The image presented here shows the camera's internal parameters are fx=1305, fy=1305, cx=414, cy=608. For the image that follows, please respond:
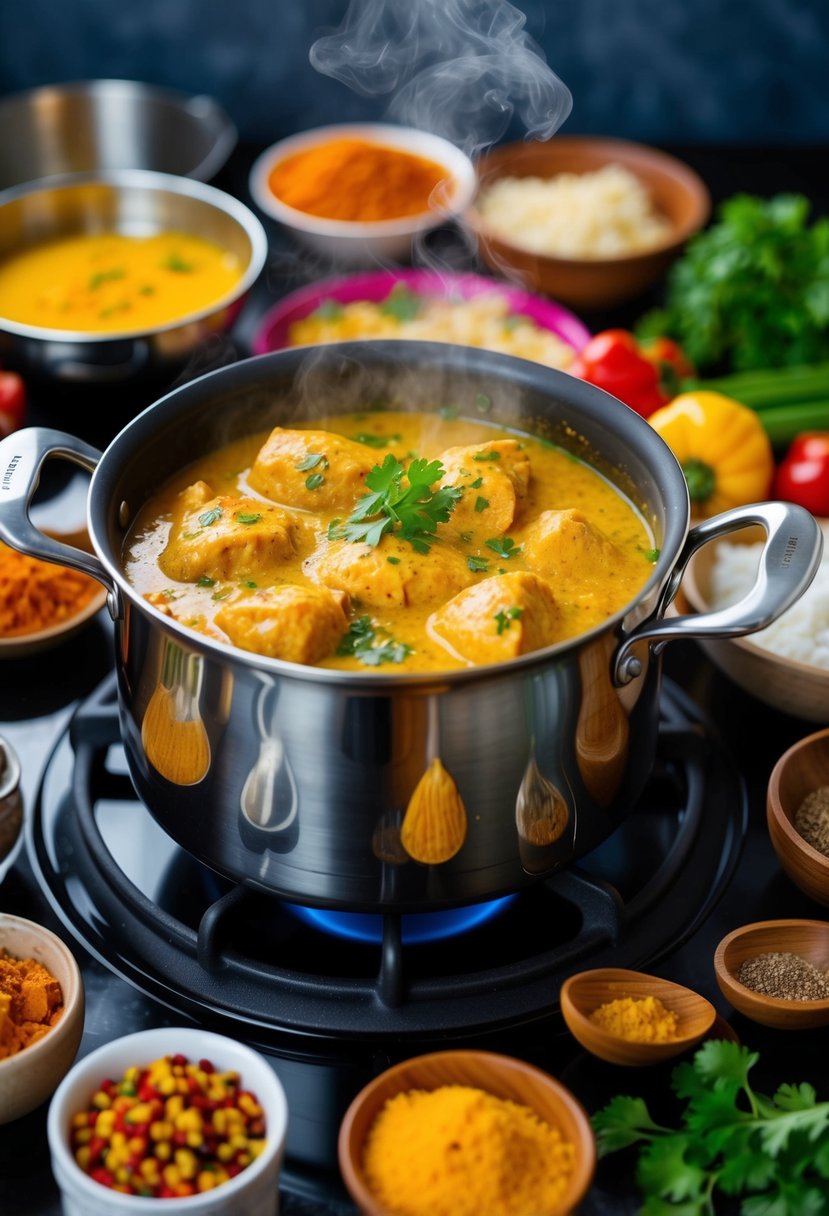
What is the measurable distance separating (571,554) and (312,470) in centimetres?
49

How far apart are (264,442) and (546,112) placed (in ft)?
8.99

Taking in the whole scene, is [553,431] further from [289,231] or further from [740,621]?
[289,231]

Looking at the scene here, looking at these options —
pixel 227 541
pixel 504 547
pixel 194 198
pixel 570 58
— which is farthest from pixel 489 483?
pixel 570 58

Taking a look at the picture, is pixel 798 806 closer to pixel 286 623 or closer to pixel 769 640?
pixel 769 640

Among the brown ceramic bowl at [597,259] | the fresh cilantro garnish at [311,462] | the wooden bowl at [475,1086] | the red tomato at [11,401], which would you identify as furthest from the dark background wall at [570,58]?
the wooden bowl at [475,1086]

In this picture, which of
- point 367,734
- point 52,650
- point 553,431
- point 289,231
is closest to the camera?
point 367,734

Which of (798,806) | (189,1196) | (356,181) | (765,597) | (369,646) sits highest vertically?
(765,597)

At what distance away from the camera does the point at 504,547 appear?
2.31 meters

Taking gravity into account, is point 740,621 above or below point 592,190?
above

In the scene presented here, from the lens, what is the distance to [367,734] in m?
1.70

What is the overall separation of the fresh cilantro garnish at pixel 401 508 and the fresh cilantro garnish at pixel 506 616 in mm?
263

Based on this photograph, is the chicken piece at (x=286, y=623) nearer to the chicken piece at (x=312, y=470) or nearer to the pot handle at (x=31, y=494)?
the pot handle at (x=31, y=494)

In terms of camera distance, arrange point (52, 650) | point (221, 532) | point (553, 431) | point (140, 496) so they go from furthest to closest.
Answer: point (52, 650)
point (553, 431)
point (140, 496)
point (221, 532)

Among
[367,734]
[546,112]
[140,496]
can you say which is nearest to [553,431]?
[140,496]
